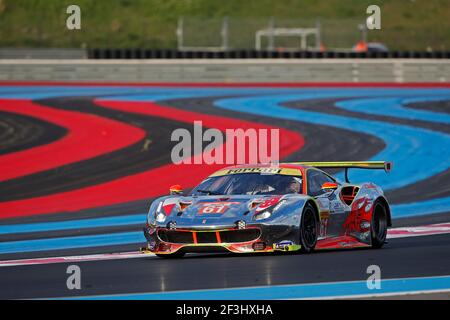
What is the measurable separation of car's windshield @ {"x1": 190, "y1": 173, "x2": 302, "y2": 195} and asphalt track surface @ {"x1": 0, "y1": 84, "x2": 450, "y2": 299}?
82cm

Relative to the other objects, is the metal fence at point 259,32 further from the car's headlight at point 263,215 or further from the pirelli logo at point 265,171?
the car's headlight at point 263,215

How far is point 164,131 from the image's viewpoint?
26.4m

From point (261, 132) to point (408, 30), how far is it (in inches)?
1016

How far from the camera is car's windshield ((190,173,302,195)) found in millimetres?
12789

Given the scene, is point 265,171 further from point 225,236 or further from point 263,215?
point 225,236

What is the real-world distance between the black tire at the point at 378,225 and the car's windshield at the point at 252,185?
3.97ft

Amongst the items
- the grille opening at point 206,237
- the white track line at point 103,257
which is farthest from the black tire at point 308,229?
the white track line at point 103,257

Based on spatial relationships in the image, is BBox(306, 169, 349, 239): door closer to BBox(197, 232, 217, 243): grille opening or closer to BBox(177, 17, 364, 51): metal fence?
BBox(197, 232, 217, 243): grille opening

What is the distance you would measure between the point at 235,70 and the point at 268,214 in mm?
25621

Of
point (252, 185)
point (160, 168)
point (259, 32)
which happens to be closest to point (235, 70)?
point (259, 32)

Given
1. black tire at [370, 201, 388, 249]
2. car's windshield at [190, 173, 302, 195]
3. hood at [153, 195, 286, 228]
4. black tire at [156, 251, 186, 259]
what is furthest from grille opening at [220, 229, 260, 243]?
black tire at [370, 201, 388, 249]

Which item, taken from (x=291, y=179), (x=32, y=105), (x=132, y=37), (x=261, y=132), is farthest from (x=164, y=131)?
(x=132, y=37)
